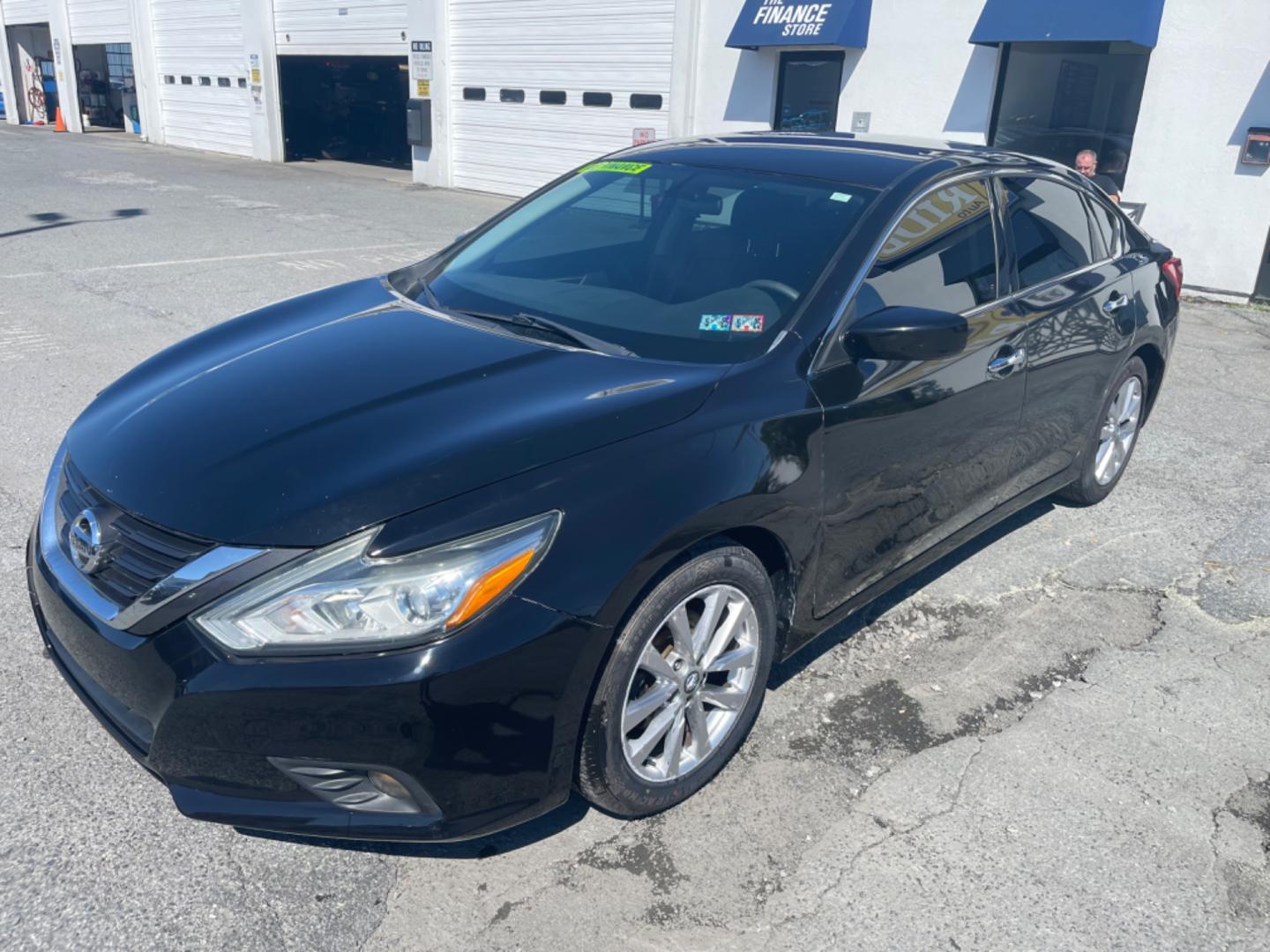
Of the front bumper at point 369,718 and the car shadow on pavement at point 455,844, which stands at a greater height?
the front bumper at point 369,718

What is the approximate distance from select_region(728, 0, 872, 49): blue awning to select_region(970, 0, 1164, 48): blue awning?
1.79 meters

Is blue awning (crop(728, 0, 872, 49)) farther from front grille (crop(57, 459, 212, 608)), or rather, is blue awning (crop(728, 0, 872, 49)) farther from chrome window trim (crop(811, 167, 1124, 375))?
front grille (crop(57, 459, 212, 608))

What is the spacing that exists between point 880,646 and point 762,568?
1084mm

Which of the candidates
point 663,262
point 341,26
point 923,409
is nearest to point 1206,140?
point 923,409

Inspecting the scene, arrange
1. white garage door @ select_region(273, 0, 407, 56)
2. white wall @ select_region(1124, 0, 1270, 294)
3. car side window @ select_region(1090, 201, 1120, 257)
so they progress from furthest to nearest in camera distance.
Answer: white garage door @ select_region(273, 0, 407, 56) → white wall @ select_region(1124, 0, 1270, 294) → car side window @ select_region(1090, 201, 1120, 257)

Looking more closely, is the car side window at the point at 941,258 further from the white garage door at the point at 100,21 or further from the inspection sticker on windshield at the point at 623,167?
the white garage door at the point at 100,21

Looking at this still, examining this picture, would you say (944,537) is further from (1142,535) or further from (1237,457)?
(1237,457)

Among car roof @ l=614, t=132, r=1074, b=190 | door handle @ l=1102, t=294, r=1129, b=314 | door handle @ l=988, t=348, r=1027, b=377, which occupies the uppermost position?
car roof @ l=614, t=132, r=1074, b=190

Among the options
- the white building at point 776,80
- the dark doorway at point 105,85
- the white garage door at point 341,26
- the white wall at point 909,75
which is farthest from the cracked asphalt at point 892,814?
the dark doorway at point 105,85

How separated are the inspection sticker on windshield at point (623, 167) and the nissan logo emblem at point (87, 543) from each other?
7.48ft

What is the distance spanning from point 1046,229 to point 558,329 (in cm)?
219

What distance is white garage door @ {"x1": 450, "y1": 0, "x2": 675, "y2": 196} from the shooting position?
15875 mm

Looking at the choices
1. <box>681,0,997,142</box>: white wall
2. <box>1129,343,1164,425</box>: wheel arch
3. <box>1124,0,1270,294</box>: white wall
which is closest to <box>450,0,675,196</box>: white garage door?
<box>681,0,997,142</box>: white wall

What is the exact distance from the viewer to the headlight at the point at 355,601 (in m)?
2.21
